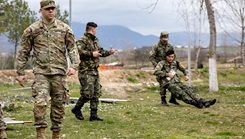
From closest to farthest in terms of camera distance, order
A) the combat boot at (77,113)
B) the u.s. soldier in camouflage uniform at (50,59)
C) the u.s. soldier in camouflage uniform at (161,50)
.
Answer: the u.s. soldier in camouflage uniform at (50,59)
the combat boot at (77,113)
the u.s. soldier in camouflage uniform at (161,50)

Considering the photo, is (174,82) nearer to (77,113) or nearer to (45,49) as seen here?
(77,113)

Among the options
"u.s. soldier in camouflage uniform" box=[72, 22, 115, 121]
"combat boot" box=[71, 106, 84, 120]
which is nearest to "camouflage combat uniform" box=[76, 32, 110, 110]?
"u.s. soldier in camouflage uniform" box=[72, 22, 115, 121]

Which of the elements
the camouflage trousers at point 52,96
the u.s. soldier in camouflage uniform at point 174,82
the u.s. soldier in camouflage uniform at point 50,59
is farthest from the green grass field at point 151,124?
the u.s. soldier in camouflage uniform at point 50,59

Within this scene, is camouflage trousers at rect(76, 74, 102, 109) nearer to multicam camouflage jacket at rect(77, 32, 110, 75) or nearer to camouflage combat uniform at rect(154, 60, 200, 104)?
multicam camouflage jacket at rect(77, 32, 110, 75)

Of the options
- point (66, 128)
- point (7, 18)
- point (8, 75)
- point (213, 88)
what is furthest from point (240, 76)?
point (66, 128)

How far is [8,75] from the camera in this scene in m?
27.5

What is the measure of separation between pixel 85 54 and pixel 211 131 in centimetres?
291

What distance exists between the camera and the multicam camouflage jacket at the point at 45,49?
6934mm

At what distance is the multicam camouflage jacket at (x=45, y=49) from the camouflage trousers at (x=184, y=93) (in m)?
5.41

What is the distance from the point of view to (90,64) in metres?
9.72

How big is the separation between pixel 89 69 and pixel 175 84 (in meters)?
3.23

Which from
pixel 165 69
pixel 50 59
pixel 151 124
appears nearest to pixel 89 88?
pixel 151 124

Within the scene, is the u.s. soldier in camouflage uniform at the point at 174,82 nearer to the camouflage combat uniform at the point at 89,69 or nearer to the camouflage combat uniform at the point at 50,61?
the camouflage combat uniform at the point at 89,69

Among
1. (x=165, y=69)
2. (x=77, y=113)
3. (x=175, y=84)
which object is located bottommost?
(x=77, y=113)
